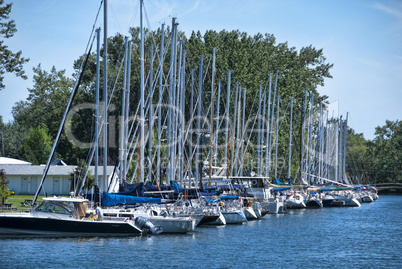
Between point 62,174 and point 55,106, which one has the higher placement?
point 55,106

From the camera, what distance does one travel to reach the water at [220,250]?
3312 centimetres

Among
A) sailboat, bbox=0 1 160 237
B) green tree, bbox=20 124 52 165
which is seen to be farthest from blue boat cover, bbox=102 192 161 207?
green tree, bbox=20 124 52 165

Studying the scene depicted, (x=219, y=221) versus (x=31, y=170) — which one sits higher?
(x=31, y=170)

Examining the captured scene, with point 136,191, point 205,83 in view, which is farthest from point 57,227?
point 205,83

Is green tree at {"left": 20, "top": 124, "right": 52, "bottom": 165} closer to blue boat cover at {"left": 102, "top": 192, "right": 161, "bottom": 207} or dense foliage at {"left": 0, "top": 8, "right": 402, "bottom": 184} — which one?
dense foliage at {"left": 0, "top": 8, "right": 402, "bottom": 184}

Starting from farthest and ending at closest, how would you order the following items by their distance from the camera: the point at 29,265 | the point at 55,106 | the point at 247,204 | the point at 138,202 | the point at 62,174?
the point at 55,106
the point at 62,174
the point at 247,204
the point at 138,202
the point at 29,265

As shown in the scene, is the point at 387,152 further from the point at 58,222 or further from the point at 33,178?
the point at 58,222

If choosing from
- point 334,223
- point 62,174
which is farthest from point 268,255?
point 62,174

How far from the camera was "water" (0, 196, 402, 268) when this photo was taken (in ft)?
109

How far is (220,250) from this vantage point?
3881cm

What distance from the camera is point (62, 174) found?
80.3 m

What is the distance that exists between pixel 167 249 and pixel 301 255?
8.54m

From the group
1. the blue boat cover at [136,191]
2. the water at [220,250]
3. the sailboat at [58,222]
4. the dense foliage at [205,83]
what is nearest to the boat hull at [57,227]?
the sailboat at [58,222]

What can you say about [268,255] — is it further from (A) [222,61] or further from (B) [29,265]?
(A) [222,61]
